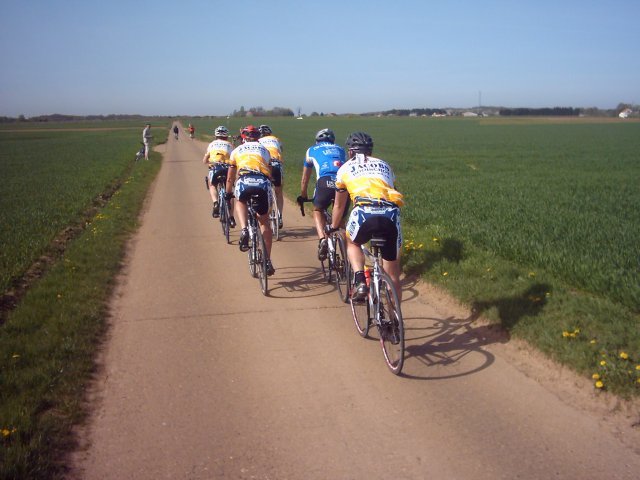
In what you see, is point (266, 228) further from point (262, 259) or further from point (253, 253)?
point (262, 259)

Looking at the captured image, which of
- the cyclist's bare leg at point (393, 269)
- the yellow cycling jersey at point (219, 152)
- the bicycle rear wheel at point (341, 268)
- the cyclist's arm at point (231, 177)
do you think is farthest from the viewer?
the yellow cycling jersey at point (219, 152)

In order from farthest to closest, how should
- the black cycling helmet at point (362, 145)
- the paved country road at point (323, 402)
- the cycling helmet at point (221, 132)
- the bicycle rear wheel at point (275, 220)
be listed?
the cycling helmet at point (221, 132)
the bicycle rear wheel at point (275, 220)
the black cycling helmet at point (362, 145)
the paved country road at point (323, 402)

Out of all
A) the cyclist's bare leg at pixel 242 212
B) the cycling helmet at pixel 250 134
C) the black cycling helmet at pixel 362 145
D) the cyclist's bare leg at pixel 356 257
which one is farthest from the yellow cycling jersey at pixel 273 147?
the cyclist's bare leg at pixel 356 257

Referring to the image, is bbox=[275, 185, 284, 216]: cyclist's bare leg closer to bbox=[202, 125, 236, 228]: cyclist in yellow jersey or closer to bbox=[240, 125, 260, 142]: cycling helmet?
bbox=[202, 125, 236, 228]: cyclist in yellow jersey

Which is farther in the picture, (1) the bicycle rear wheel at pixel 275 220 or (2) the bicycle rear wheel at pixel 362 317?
(1) the bicycle rear wheel at pixel 275 220

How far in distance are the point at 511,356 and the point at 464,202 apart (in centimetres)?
807

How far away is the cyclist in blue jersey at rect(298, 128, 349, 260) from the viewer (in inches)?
280

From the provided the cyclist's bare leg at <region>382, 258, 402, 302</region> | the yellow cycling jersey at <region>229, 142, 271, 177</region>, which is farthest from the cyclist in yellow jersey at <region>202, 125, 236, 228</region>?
the cyclist's bare leg at <region>382, 258, 402, 302</region>

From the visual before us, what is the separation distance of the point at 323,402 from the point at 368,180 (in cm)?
198

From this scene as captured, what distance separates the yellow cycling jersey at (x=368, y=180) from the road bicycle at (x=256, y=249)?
213 cm

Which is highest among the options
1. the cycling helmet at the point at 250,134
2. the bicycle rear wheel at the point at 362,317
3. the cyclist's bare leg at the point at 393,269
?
the cycling helmet at the point at 250,134

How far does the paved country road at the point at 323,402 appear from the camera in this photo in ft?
11.2

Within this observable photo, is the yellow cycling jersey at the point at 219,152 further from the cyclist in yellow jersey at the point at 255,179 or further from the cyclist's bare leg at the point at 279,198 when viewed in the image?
the cyclist in yellow jersey at the point at 255,179

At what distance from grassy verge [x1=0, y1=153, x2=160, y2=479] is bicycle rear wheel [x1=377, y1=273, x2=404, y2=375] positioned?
2.50m
